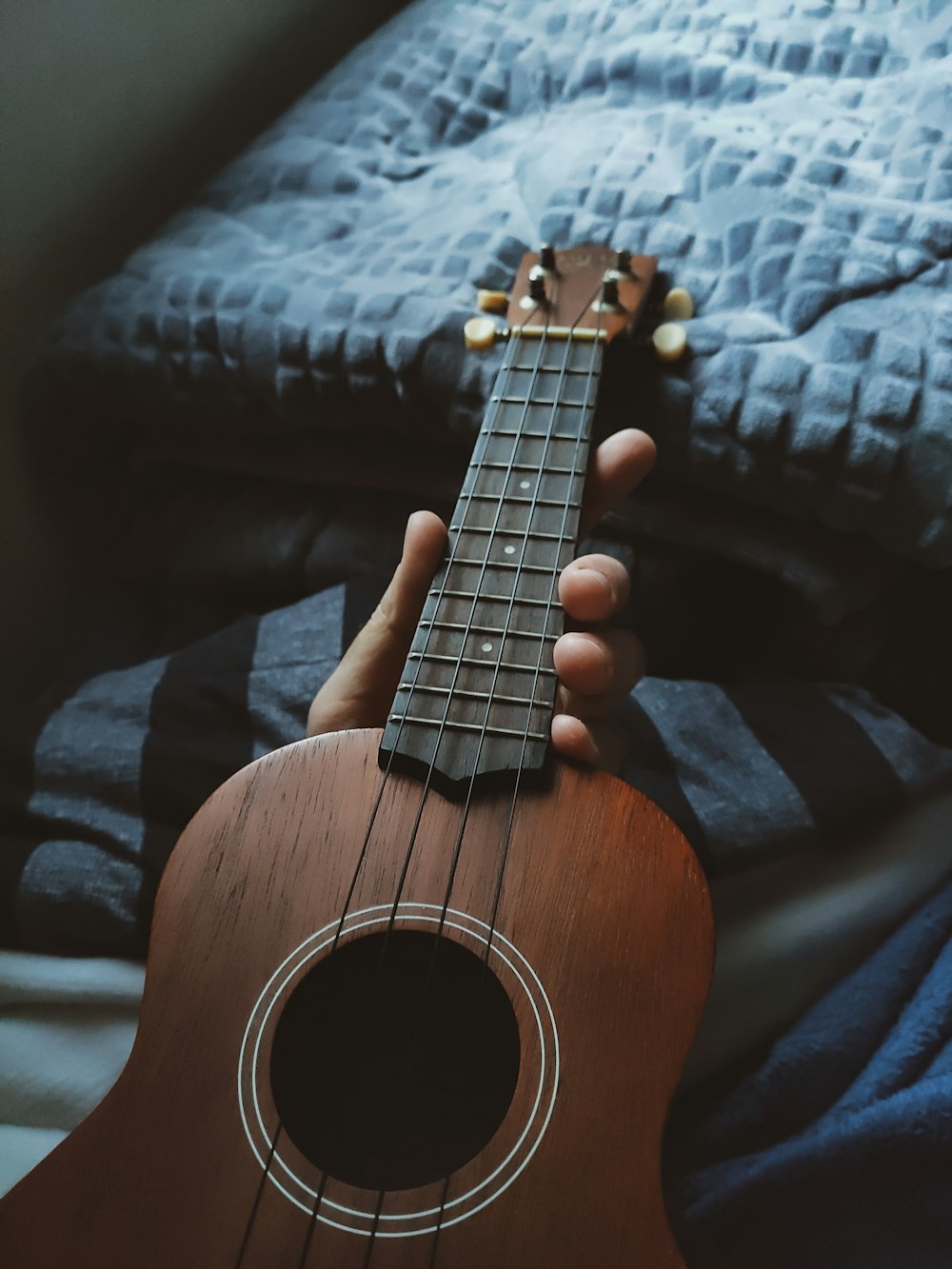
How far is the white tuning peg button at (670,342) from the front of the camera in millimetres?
739

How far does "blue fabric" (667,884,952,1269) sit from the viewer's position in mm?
553

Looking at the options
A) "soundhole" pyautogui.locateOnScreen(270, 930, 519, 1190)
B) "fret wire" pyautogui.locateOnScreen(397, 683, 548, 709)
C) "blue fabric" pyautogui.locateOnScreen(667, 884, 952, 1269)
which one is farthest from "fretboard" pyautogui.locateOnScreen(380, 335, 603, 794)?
"blue fabric" pyautogui.locateOnScreen(667, 884, 952, 1269)

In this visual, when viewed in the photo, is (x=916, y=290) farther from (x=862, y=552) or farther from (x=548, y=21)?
(x=548, y=21)

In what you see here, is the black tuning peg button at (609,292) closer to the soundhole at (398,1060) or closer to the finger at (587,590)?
the finger at (587,590)

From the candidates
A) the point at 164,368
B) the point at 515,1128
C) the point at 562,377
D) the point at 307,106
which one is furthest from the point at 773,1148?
the point at 307,106

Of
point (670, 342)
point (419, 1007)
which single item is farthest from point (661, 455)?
point (419, 1007)

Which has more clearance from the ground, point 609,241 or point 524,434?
point 609,241

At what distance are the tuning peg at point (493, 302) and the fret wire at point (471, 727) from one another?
39 centimetres

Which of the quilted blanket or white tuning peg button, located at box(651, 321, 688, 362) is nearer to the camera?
the quilted blanket

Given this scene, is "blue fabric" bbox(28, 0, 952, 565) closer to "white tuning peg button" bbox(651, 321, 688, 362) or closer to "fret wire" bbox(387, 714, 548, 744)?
"white tuning peg button" bbox(651, 321, 688, 362)

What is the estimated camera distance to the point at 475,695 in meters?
0.58

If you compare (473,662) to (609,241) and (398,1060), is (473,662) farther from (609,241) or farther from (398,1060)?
(609,241)

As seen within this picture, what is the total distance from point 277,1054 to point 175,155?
98 centimetres

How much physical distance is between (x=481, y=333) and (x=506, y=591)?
259 mm
